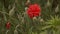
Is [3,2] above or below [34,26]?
above

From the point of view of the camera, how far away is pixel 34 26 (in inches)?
73.5

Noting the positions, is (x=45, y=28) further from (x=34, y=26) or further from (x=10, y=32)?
(x=10, y=32)

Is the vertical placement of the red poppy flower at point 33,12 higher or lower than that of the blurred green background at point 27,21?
higher

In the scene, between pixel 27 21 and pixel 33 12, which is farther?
pixel 27 21

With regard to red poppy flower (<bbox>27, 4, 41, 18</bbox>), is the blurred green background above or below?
below

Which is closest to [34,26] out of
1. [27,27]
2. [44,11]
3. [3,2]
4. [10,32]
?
[27,27]

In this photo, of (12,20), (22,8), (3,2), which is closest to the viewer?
(12,20)

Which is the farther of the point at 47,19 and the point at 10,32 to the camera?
the point at 47,19

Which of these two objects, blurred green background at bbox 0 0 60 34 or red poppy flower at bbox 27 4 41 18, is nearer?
red poppy flower at bbox 27 4 41 18

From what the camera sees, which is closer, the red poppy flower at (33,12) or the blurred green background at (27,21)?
the red poppy flower at (33,12)

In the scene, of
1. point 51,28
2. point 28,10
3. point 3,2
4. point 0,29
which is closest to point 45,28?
point 51,28

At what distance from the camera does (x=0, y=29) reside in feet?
6.28

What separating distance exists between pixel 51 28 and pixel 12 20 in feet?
1.17

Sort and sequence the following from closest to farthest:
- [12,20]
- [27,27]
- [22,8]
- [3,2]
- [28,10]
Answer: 1. [28,10]
2. [27,27]
3. [12,20]
4. [22,8]
5. [3,2]
